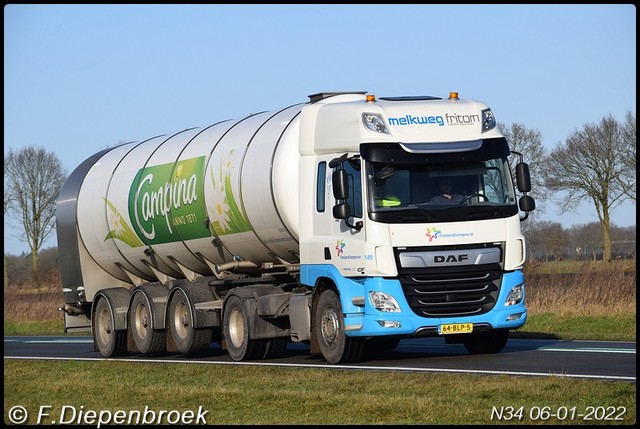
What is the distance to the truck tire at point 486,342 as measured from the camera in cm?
2033

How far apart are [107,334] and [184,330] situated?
3227 mm

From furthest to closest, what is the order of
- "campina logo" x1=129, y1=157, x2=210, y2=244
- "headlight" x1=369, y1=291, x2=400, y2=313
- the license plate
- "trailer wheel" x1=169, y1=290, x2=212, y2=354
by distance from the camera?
"campina logo" x1=129, y1=157, x2=210, y2=244 → "trailer wheel" x1=169, y1=290, x2=212, y2=354 → the license plate → "headlight" x1=369, y1=291, x2=400, y2=313

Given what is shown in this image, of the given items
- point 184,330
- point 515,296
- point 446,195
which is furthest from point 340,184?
point 184,330

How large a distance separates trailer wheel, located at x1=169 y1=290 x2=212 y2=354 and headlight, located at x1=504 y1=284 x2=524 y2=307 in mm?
6177

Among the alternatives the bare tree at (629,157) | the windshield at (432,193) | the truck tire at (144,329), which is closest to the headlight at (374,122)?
the windshield at (432,193)

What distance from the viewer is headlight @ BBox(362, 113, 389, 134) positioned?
1905 centimetres

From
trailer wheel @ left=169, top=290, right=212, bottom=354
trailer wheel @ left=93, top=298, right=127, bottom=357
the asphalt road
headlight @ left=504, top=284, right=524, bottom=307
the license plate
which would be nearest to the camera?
the asphalt road

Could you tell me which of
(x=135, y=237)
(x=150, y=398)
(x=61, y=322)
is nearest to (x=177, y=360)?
(x=135, y=237)

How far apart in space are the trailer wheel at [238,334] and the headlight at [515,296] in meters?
4.33

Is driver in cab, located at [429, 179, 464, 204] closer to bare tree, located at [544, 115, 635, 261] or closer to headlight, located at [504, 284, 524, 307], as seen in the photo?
headlight, located at [504, 284, 524, 307]

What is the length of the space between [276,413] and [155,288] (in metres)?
11.9

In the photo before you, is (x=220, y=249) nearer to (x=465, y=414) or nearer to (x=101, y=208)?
(x=101, y=208)

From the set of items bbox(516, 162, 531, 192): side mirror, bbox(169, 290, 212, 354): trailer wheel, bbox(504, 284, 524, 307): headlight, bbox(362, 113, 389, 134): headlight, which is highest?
bbox(362, 113, 389, 134): headlight

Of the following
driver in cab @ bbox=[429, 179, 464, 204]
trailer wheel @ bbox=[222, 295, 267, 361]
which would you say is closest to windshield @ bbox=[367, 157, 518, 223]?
driver in cab @ bbox=[429, 179, 464, 204]
